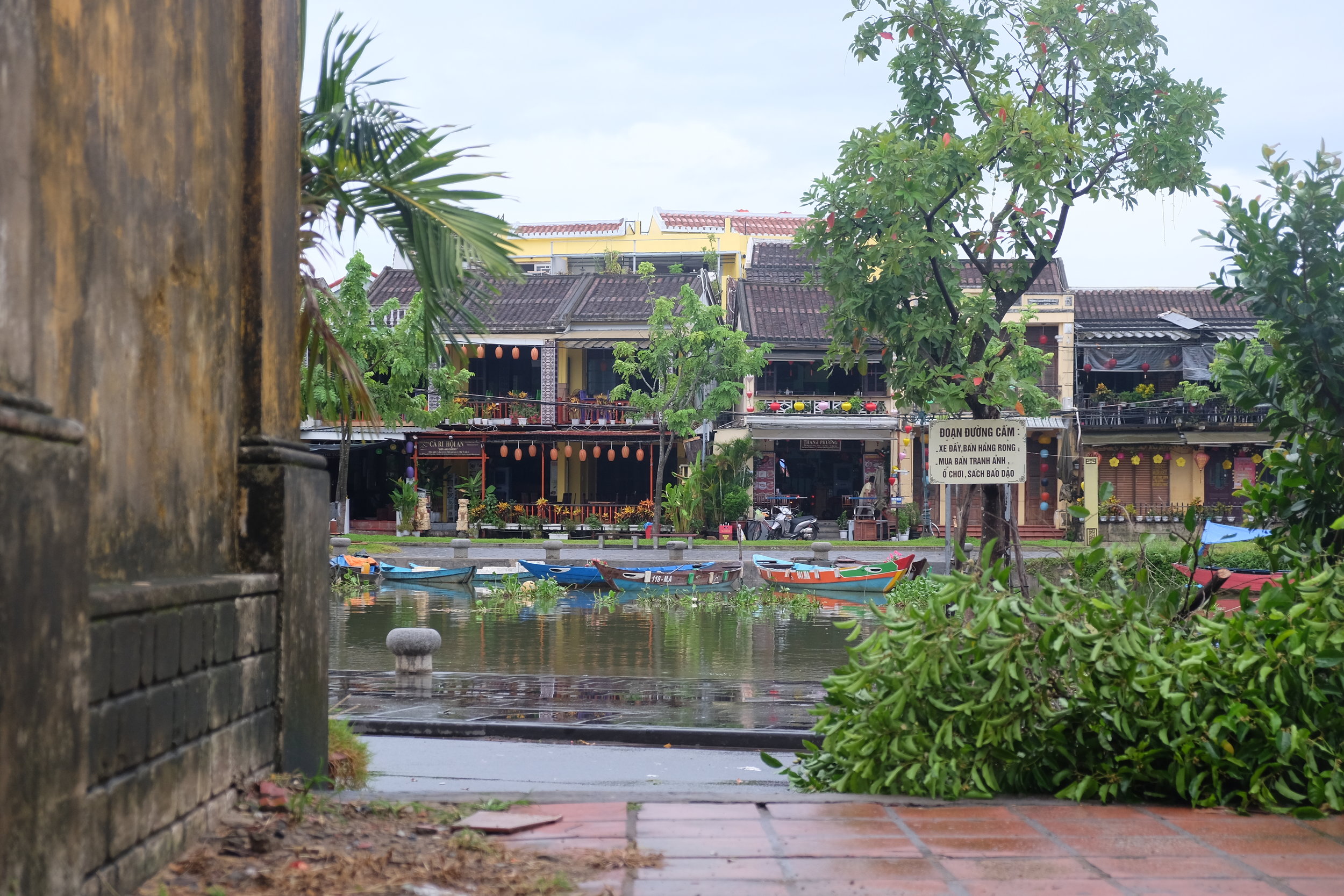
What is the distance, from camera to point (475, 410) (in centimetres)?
3594

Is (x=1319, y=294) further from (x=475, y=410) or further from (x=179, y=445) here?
(x=475, y=410)

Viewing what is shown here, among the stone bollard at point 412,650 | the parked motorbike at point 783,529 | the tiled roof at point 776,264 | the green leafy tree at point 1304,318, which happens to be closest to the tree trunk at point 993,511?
the green leafy tree at point 1304,318

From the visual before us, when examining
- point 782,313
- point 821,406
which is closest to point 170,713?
point 821,406

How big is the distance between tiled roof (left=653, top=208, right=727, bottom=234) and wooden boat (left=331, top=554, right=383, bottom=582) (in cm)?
2341

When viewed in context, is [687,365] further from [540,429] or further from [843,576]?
[843,576]

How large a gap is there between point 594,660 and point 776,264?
92.4 ft

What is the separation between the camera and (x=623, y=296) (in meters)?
37.2

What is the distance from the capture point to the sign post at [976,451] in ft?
33.0

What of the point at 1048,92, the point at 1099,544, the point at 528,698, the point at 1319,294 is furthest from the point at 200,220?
the point at 1048,92

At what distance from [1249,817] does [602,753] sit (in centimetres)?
457

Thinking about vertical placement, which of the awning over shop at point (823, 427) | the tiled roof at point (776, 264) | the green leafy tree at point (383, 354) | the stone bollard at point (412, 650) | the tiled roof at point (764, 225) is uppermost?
the tiled roof at point (764, 225)

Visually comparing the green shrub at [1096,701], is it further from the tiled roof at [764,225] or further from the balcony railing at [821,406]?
the tiled roof at [764,225]

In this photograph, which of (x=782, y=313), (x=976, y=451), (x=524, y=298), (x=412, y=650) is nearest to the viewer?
(x=976, y=451)

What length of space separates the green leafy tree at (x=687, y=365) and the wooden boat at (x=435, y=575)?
7031 mm
